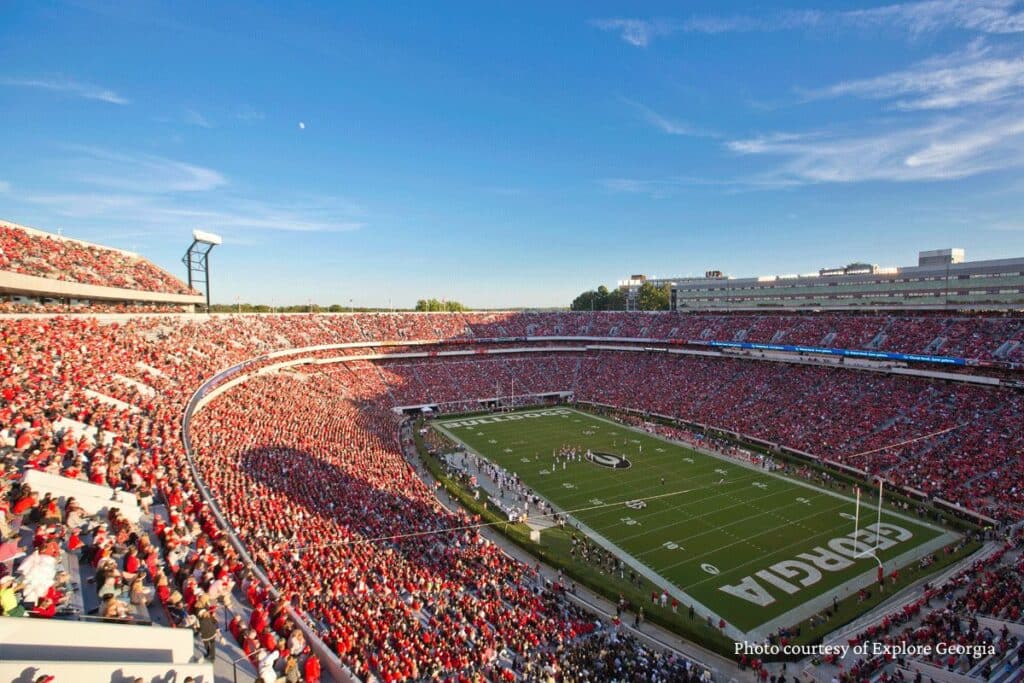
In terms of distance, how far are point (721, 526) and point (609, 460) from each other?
11.0m

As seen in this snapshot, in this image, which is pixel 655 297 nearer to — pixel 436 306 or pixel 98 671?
pixel 436 306

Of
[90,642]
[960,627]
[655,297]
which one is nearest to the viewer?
[90,642]

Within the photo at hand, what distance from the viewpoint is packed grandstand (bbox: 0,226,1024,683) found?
10.9 meters

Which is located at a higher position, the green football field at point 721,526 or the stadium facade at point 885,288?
the stadium facade at point 885,288

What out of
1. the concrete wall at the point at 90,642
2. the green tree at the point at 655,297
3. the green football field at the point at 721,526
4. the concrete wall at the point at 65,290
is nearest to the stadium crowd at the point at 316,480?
the concrete wall at the point at 90,642

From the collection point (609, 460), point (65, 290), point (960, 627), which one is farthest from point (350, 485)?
Answer: point (960, 627)

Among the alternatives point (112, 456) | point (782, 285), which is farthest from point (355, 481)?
point (782, 285)

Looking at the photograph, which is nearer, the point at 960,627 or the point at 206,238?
the point at 960,627

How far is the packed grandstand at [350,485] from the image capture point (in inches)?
429

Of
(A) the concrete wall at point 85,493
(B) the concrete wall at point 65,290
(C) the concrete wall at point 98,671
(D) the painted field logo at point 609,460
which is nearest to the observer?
(C) the concrete wall at point 98,671

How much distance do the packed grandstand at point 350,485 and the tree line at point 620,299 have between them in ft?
145

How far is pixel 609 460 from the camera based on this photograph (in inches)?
1435

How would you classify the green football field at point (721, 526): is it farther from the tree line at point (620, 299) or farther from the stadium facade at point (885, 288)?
the tree line at point (620, 299)

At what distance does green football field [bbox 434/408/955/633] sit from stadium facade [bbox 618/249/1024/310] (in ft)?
103
